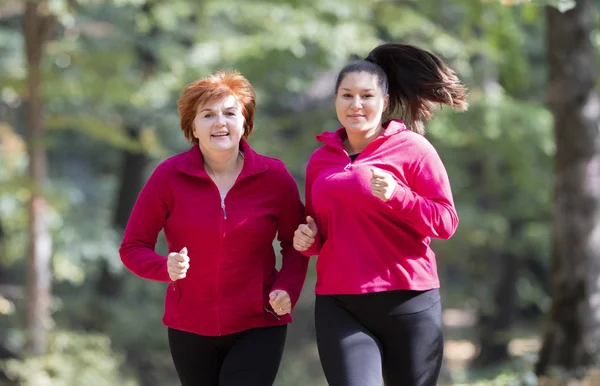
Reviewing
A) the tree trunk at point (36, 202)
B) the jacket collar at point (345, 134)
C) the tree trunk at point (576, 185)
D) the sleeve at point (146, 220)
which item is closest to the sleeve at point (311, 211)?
the jacket collar at point (345, 134)

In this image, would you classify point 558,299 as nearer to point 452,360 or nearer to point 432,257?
point 432,257

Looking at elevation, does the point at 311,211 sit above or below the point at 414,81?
Answer: below

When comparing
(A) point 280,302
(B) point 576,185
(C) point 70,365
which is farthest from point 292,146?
(A) point 280,302

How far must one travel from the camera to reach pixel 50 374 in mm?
11336

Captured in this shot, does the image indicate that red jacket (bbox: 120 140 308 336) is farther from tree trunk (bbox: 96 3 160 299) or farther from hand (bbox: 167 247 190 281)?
tree trunk (bbox: 96 3 160 299)

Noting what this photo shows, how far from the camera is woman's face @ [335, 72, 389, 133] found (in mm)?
3848

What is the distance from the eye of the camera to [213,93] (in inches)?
154

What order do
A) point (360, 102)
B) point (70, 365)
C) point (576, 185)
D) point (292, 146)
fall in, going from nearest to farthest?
point (360, 102) < point (576, 185) < point (70, 365) < point (292, 146)

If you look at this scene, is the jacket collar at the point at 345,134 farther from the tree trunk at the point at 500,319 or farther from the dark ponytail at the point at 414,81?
the tree trunk at the point at 500,319

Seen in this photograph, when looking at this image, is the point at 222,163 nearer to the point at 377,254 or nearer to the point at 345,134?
the point at 345,134

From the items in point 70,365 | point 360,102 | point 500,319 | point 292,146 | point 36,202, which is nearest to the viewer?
point 360,102

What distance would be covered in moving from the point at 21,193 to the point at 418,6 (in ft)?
21.6

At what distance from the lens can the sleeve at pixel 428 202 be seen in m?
3.55

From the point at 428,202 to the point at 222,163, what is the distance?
3.19 feet
